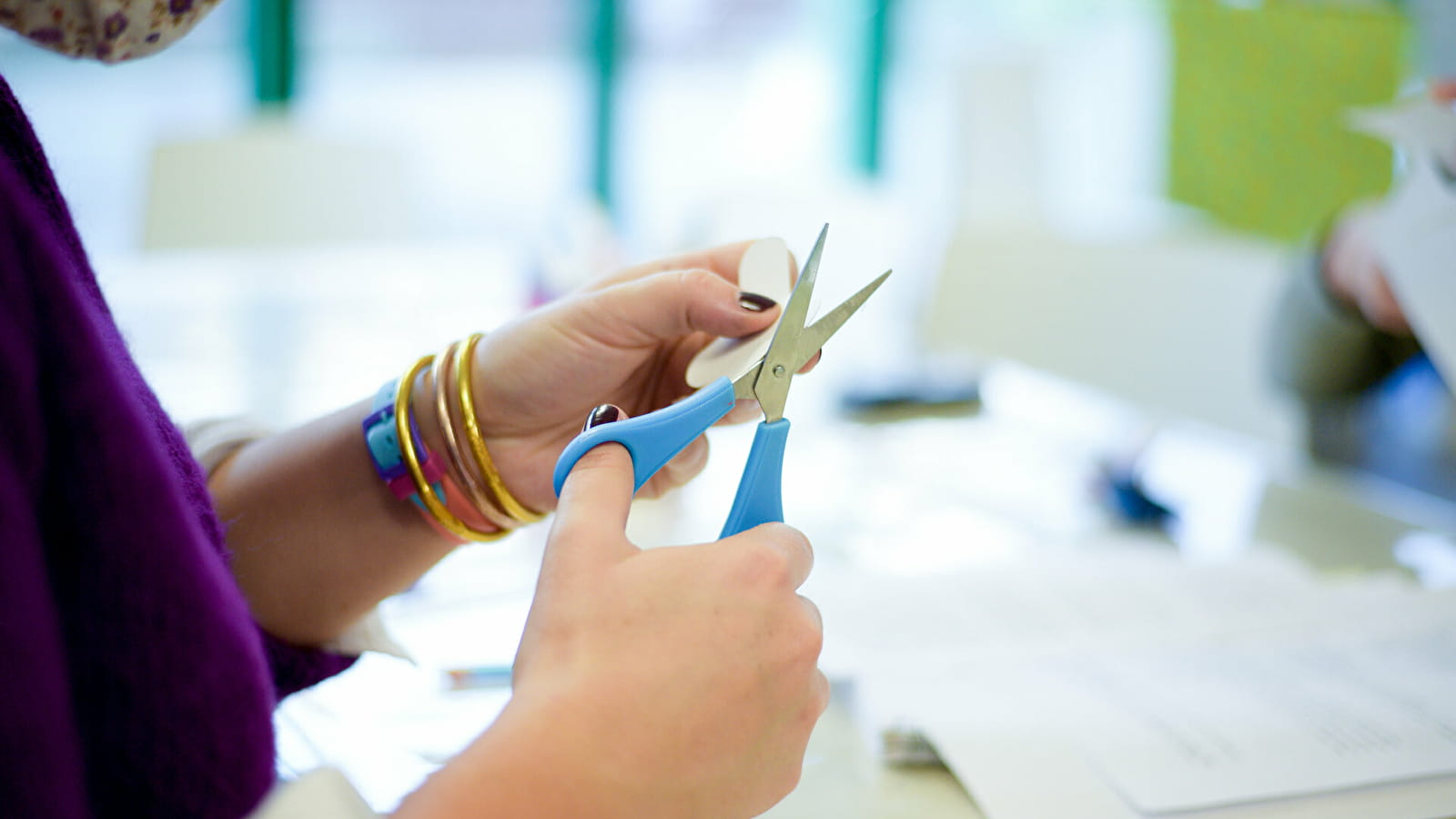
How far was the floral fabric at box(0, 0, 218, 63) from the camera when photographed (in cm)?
42

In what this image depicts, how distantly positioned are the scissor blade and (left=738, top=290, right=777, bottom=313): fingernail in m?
0.04

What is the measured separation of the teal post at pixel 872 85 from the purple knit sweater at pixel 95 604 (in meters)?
4.05

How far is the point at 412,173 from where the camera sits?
7.50 feet

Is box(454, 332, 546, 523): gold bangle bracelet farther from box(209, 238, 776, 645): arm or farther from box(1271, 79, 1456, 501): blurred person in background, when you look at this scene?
box(1271, 79, 1456, 501): blurred person in background

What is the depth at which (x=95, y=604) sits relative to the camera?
12.1 inches

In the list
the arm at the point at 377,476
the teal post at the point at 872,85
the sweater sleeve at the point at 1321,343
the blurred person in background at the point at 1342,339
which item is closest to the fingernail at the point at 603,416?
the arm at the point at 377,476

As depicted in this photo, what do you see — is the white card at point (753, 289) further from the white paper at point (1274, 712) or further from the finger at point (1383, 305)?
the finger at point (1383, 305)

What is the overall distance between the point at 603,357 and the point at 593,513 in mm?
197

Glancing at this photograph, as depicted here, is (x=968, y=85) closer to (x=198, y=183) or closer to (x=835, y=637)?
(x=198, y=183)

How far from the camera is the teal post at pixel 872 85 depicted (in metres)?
4.05

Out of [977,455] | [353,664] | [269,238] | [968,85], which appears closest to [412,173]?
[269,238]

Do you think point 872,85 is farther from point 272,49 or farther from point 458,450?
point 458,450

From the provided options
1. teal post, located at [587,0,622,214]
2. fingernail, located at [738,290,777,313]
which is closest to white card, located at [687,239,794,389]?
fingernail, located at [738,290,777,313]

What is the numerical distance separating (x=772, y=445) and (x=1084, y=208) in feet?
10.8
